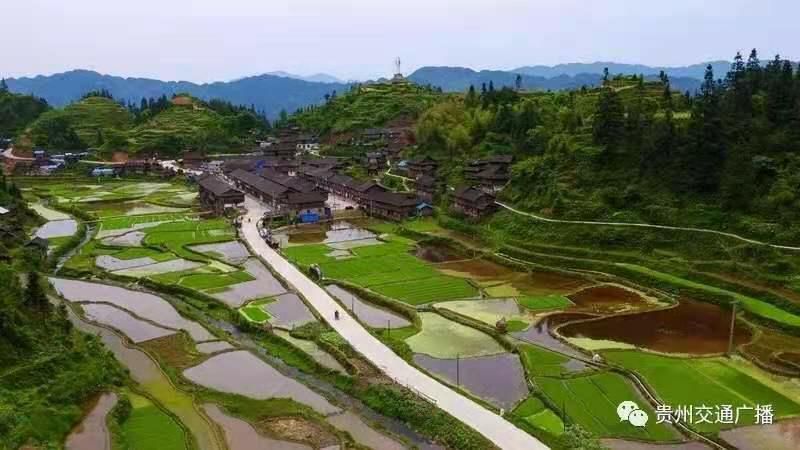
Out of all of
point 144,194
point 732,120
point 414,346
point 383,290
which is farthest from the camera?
point 144,194

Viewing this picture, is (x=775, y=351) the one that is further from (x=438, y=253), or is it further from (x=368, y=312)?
(x=438, y=253)

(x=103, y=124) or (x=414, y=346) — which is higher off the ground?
(x=103, y=124)

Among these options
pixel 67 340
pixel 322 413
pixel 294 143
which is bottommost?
pixel 322 413

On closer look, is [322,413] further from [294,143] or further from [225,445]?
[294,143]

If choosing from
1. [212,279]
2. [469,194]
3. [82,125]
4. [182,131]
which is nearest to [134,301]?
[212,279]

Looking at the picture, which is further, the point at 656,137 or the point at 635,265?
the point at 656,137

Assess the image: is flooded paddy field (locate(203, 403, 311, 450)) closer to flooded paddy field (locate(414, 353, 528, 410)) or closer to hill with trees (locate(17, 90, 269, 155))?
flooded paddy field (locate(414, 353, 528, 410))

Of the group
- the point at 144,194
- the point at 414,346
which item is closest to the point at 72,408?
the point at 414,346
